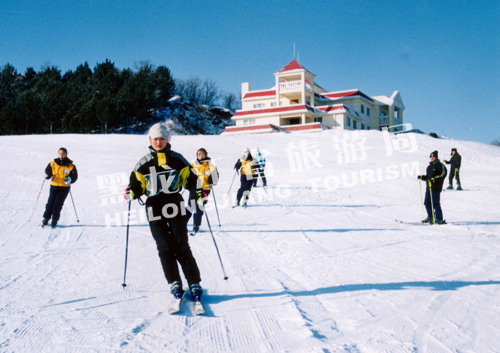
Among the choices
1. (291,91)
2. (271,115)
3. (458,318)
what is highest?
(291,91)

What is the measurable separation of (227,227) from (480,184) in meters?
13.5

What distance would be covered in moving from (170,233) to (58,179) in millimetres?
5431

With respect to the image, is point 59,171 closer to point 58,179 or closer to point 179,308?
point 58,179

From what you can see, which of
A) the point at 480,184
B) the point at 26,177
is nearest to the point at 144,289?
the point at 26,177

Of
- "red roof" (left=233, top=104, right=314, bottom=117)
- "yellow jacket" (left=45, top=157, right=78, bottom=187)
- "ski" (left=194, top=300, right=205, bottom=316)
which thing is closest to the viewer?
"ski" (left=194, top=300, right=205, bottom=316)

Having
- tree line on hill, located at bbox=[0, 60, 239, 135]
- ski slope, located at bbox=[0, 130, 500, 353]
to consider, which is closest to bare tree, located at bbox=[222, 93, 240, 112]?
tree line on hill, located at bbox=[0, 60, 239, 135]

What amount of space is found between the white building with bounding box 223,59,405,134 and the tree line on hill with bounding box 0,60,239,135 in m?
16.1

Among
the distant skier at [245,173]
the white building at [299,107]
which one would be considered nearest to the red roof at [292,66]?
the white building at [299,107]

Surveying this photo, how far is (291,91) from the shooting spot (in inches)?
1740

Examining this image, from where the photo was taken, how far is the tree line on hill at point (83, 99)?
4922 cm

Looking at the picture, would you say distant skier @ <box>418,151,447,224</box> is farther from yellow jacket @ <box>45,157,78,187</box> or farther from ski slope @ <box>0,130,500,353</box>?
yellow jacket @ <box>45,157,78,187</box>

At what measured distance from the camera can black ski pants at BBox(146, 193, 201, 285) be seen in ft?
12.8

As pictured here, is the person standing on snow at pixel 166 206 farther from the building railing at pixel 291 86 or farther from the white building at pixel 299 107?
the building railing at pixel 291 86

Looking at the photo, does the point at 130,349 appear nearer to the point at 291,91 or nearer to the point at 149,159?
the point at 149,159
